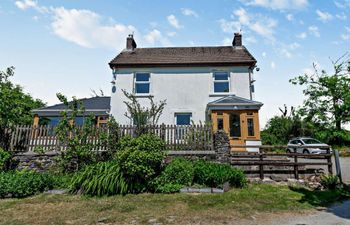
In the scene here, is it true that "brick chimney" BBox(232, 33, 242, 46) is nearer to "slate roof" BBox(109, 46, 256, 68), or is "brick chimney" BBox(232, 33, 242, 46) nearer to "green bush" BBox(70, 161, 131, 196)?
"slate roof" BBox(109, 46, 256, 68)

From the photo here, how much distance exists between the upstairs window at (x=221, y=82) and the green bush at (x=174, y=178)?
1046cm

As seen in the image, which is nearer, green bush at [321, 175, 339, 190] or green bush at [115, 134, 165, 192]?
green bush at [115, 134, 165, 192]

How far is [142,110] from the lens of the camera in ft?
52.7

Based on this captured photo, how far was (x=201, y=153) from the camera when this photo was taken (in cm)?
930

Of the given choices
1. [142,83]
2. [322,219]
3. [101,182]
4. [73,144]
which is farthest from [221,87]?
[322,219]

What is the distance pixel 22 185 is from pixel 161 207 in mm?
4854

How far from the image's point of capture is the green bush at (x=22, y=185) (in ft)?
22.2

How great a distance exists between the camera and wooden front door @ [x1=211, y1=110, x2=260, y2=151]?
15.2 m

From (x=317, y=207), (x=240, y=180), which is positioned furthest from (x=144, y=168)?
(x=317, y=207)

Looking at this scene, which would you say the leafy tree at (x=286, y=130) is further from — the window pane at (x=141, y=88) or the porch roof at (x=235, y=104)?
the window pane at (x=141, y=88)

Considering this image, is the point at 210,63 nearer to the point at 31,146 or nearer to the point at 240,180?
the point at 240,180

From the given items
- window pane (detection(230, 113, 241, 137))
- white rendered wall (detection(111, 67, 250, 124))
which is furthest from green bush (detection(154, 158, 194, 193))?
white rendered wall (detection(111, 67, 250, 124))

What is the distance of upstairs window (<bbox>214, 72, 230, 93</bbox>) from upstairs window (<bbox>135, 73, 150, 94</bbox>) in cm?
566

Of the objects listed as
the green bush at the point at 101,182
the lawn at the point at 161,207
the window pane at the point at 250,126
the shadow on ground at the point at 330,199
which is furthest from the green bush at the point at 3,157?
the window pane at the point at 250,126
